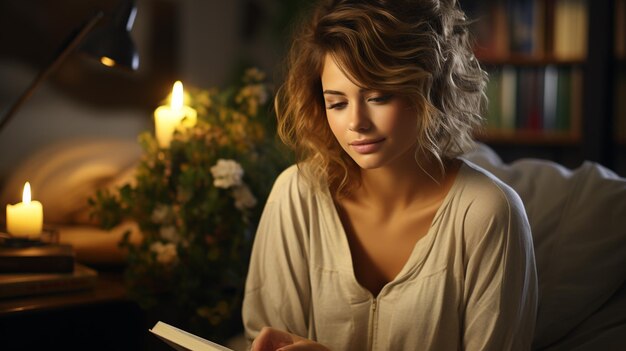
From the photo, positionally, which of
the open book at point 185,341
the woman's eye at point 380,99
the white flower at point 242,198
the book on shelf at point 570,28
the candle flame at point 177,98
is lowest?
the open book at point 185,341

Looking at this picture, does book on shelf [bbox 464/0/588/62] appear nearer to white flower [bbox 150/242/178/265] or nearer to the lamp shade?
the lamp shade

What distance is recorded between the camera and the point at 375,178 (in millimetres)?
1443

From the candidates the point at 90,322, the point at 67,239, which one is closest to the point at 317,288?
the point at 90,322

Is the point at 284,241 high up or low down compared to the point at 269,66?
down

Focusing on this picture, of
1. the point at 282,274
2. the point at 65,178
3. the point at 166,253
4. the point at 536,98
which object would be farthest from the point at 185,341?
the point at 536,98

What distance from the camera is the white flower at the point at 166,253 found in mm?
1590

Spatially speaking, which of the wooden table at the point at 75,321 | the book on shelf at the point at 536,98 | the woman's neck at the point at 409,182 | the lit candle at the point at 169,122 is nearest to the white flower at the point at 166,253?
the wooden table at the point at 75,321

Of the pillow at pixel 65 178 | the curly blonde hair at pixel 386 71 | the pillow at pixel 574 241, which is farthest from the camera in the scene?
the pillow at pixel 65 178

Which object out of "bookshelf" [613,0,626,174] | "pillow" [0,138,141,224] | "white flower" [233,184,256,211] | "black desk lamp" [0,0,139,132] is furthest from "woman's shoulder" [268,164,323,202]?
"bookshelf" [613,0,626,174]

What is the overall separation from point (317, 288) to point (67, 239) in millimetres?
839

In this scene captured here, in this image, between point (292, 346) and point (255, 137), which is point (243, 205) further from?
point (292, 346)

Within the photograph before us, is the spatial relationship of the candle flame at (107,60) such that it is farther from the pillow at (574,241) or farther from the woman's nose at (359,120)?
the pillow at (574,241)

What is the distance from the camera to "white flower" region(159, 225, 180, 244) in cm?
162

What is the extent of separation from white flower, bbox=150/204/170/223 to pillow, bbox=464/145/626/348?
80 cm
